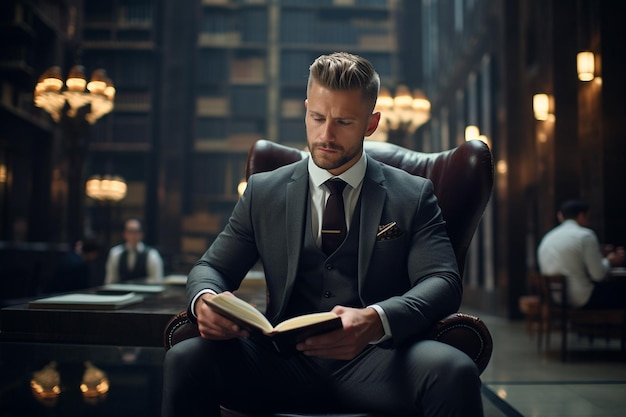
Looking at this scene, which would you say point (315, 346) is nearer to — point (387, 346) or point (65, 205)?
point (387, 346)

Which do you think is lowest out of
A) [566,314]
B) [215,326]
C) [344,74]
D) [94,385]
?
[566,314]

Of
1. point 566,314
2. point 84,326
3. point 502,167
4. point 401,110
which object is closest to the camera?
point 84,326

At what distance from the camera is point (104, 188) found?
43.4ft

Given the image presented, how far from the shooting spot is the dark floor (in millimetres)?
2363

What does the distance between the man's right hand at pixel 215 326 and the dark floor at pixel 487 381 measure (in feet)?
2.84

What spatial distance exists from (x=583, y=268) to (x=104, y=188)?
9809 mm

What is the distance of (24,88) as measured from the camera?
1030 cm

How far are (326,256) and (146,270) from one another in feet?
20.3

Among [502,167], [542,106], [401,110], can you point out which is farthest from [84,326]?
[502,167]

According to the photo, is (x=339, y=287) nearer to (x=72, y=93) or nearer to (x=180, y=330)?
(x=180, y=330)

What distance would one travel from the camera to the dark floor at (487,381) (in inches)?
93.0

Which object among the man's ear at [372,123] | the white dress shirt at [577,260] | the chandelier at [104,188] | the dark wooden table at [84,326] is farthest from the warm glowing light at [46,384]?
the chandelier at [104,188]

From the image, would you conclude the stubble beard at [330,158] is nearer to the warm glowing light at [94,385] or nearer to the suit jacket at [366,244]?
the suit jacket at [366,244]

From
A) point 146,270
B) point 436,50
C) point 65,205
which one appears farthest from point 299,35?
point 146,270
